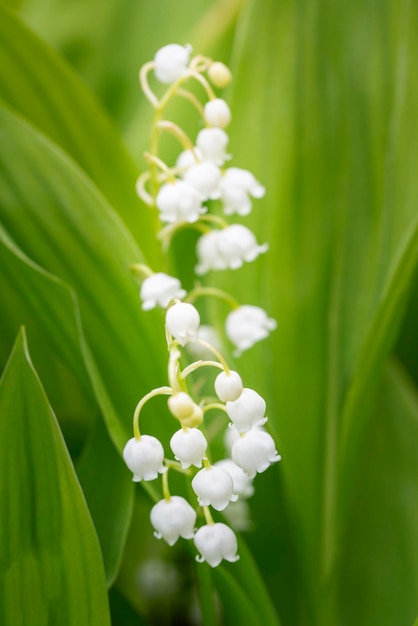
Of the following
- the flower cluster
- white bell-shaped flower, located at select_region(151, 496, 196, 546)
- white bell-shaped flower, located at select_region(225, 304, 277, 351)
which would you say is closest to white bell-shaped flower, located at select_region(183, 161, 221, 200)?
the flower cluster

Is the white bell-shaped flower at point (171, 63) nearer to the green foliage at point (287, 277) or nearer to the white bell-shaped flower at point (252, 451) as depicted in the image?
the green foliage at point (287, 277)

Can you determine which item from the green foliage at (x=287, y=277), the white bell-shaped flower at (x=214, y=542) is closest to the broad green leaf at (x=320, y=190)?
the green foliage at (x=287, y=277)

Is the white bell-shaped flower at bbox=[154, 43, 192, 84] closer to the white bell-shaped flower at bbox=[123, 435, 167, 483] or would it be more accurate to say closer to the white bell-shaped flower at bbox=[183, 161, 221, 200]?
the white bell-shaped flower at bbox=[183, 161, 221, 200]

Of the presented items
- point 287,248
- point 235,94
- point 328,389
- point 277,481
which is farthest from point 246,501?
point 235,94

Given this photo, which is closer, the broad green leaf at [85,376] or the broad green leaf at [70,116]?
the broad green leaf at [85,376]

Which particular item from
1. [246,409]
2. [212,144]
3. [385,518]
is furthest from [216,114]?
[385,518]
